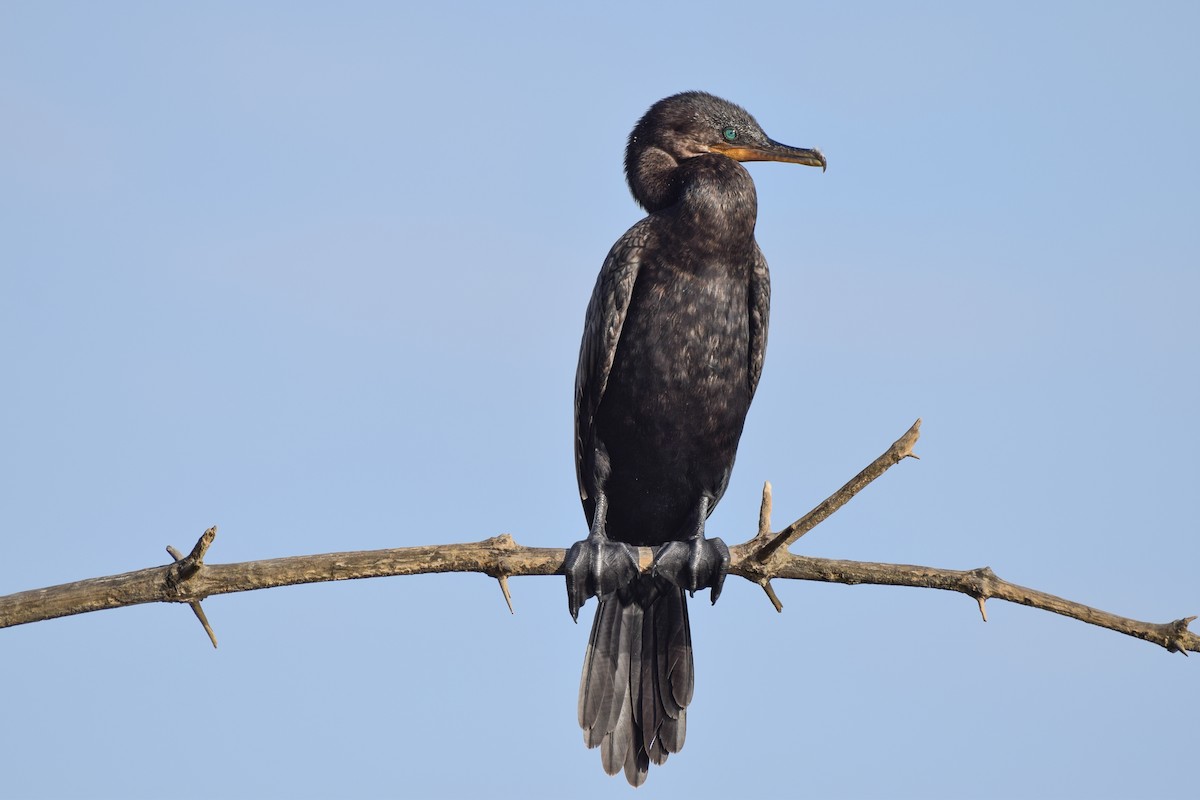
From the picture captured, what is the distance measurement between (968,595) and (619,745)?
207 cm

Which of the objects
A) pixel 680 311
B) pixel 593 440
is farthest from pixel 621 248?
pixel 593 440

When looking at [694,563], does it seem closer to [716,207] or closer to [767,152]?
[716,207]

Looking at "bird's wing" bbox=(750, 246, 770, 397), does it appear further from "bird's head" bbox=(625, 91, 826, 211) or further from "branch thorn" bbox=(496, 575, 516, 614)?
"branch thorn" bbox=(496, 575, 516, 614)

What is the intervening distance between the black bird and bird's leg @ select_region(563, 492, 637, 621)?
0.11 ft

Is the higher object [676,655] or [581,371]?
[581,371]

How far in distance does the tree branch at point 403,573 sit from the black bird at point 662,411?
1049 mm

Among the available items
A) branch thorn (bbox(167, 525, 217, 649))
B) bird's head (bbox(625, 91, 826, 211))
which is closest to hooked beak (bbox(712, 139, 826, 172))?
bird's head (bbox(625, 91, 826, 211))

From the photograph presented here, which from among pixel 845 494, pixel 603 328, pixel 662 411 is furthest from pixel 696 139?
pixel 845 494

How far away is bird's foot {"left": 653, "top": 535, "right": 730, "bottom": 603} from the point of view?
603 centimetres

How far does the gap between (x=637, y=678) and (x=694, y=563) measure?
791mm

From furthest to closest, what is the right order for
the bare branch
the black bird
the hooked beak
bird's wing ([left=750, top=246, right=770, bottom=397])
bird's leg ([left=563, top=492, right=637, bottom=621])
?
the hooked beak < bird's wing ([left=750, top=246, right=770, bottom=397]) < the black bird < bird's leg ([left=563, top=492, right=637, bottom=621]) < the bare branch

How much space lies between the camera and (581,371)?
22.3 feet

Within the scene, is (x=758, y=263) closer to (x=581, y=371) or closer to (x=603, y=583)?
(x=581, y=371)

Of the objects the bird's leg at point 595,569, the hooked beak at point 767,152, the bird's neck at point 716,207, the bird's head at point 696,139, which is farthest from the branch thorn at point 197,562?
the hooked beak at point 767,152
